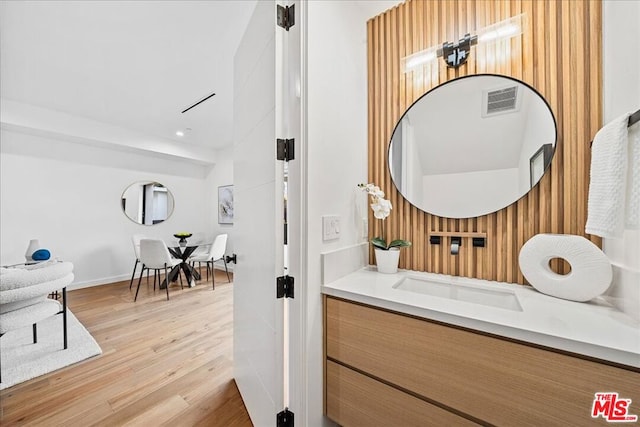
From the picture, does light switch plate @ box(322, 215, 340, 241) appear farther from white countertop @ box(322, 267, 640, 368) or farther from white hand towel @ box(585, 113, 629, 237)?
white hand towel @ box(585, 113, 629, 237)

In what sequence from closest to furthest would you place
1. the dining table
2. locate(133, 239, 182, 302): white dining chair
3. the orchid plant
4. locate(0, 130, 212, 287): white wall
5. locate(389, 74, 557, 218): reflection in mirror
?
1. locate(389, 74, 557, 218): reflection in mirror
2. the orchid plant
3. locate(0, 130, 212, 287): white wall
4. locate(133, 239, 182, 302): white dining chair
5. the dining table

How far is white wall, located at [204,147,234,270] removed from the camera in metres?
5.18

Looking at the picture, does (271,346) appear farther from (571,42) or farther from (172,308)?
(172,308)

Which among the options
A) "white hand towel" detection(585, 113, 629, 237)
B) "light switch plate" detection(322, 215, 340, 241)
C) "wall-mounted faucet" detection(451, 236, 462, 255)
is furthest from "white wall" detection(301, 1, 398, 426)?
"white hand towel" detection(585, 113, 629, 237)

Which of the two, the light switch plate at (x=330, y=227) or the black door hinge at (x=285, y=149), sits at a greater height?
the black door hinge at (x=285, y=149)

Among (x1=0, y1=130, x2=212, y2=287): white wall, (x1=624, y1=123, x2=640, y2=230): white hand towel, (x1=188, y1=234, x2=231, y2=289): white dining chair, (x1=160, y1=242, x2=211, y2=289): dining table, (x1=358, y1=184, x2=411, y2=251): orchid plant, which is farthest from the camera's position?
(x1=188, y1=234, x2=231, y2=289): white dining chair

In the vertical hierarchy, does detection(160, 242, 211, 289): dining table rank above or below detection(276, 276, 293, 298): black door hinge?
below

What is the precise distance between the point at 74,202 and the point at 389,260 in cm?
486

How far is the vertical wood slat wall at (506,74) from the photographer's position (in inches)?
42.6

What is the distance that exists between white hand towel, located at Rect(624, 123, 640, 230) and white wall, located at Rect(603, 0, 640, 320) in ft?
0.26

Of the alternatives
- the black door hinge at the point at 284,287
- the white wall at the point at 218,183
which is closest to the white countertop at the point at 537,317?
the black door hinge at the point at 284,287

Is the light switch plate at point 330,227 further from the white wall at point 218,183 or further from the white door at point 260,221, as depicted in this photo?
the white wall at point 218,183

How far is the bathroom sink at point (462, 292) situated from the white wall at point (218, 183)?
176 inches

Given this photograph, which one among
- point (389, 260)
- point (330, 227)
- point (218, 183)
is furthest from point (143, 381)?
point (218, 183)
